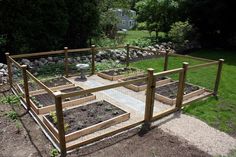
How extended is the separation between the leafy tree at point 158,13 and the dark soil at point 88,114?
11.1 metres

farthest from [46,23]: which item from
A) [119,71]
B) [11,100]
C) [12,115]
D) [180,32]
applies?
[180,32]

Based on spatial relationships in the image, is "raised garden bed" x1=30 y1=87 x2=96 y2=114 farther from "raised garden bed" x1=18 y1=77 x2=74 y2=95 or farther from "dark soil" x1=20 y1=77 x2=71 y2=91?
"dark soil" x1=20 y1=77 x2=71 y2=91

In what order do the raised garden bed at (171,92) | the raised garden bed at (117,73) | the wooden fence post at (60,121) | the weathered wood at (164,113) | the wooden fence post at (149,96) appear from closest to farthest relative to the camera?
the wooden fence post at (60,121), the wooden fence post at (149,96), the weathered wood at (164,113), the raised garden bed at (171,92), the raised garden bed at (117,73)

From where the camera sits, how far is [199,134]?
423 centimetres

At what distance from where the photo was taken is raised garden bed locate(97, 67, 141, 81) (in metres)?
7.24

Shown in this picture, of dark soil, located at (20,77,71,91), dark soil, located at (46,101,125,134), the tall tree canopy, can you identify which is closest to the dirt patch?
dark soil, located at (46,101,125,134)

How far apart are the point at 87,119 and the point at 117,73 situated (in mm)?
3448

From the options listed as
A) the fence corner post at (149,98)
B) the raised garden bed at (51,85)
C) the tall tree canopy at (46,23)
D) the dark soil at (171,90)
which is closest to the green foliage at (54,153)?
the fence corner post at (149,98)

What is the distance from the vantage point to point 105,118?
14.7 ft

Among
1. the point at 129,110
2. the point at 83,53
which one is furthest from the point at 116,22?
the point at 129,110

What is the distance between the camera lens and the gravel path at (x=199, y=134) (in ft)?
12.6

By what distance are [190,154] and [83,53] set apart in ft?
24.2

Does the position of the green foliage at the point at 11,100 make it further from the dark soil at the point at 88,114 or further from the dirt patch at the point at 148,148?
the dirt patch at the point at 148,148

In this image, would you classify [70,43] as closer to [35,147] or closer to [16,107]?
[16,107]
